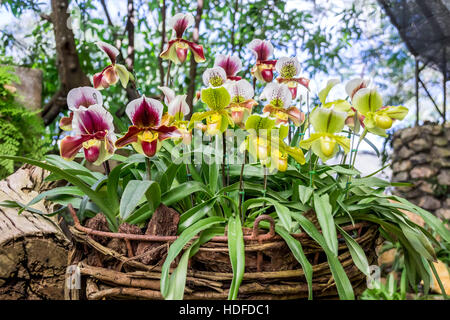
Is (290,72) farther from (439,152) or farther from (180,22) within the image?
(439,152)

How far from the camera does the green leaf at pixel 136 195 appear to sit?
566 mm

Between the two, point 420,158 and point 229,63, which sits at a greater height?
point 420,158

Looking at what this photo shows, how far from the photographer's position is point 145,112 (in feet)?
2.01

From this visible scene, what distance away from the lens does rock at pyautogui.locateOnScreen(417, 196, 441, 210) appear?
266 cm

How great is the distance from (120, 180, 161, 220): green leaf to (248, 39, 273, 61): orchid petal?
354mm

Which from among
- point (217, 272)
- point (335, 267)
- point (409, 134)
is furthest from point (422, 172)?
point (217, 272)

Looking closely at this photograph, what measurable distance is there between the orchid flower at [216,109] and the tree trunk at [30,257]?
455mm

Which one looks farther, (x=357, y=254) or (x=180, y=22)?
(x=180, y=22)

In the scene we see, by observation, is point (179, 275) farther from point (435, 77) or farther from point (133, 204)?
point (435, 77)

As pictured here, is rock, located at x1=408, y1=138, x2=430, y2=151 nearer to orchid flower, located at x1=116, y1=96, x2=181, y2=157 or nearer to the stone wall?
the stone wall

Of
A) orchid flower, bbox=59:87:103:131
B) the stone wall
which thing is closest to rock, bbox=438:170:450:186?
the stone wall

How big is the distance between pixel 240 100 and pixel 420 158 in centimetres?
246
